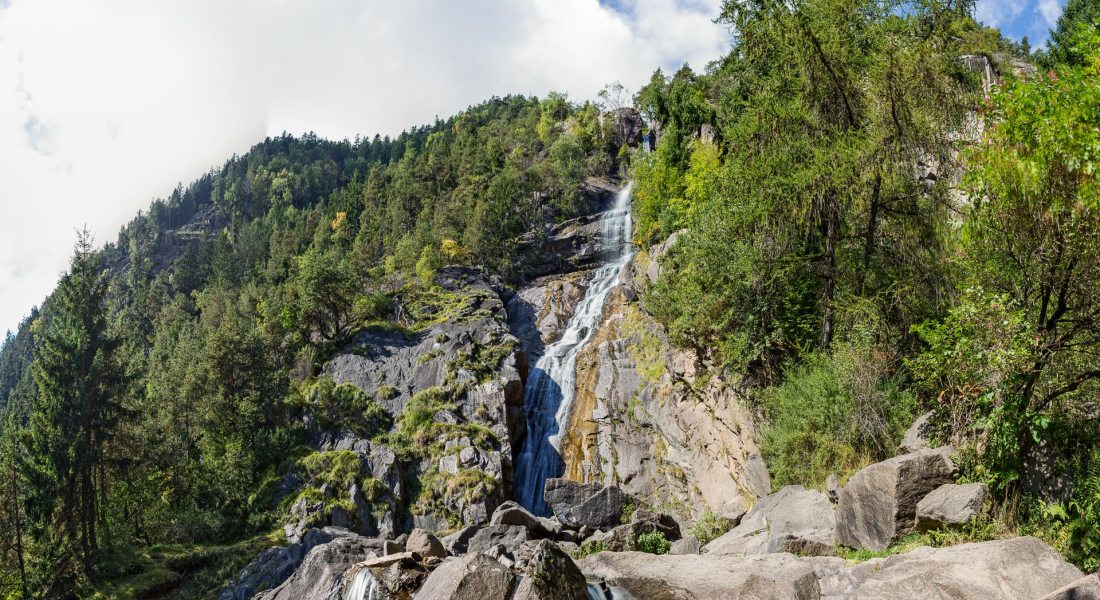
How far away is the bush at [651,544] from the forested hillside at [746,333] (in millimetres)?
1763

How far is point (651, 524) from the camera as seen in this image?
68.4ft

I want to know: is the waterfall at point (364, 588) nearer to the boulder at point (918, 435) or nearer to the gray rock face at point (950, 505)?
the gray rock face at point (950, 505)

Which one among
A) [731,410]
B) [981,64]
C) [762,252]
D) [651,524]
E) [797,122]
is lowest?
[651,524]

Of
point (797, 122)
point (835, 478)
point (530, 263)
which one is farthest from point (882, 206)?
point (530, 263)

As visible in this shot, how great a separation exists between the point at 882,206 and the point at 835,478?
8259 mm

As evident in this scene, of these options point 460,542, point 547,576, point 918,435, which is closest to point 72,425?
point 460,542

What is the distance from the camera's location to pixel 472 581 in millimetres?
11820

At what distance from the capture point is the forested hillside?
9.98m

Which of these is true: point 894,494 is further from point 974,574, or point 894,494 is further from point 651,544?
point 651,544

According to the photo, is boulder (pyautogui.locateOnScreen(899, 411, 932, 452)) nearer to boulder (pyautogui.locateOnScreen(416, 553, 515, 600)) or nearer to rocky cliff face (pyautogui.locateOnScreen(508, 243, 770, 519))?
rocky cliff face (pyautogui.locateOnScreen(508, 243, 770, 519))

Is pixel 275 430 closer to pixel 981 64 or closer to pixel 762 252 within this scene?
pixel 762 252

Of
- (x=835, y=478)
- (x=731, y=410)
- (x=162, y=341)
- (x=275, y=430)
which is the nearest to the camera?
(x=835, y=478)

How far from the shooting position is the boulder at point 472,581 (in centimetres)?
1166

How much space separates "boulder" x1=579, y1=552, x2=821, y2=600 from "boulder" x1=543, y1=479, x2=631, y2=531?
891 cm
